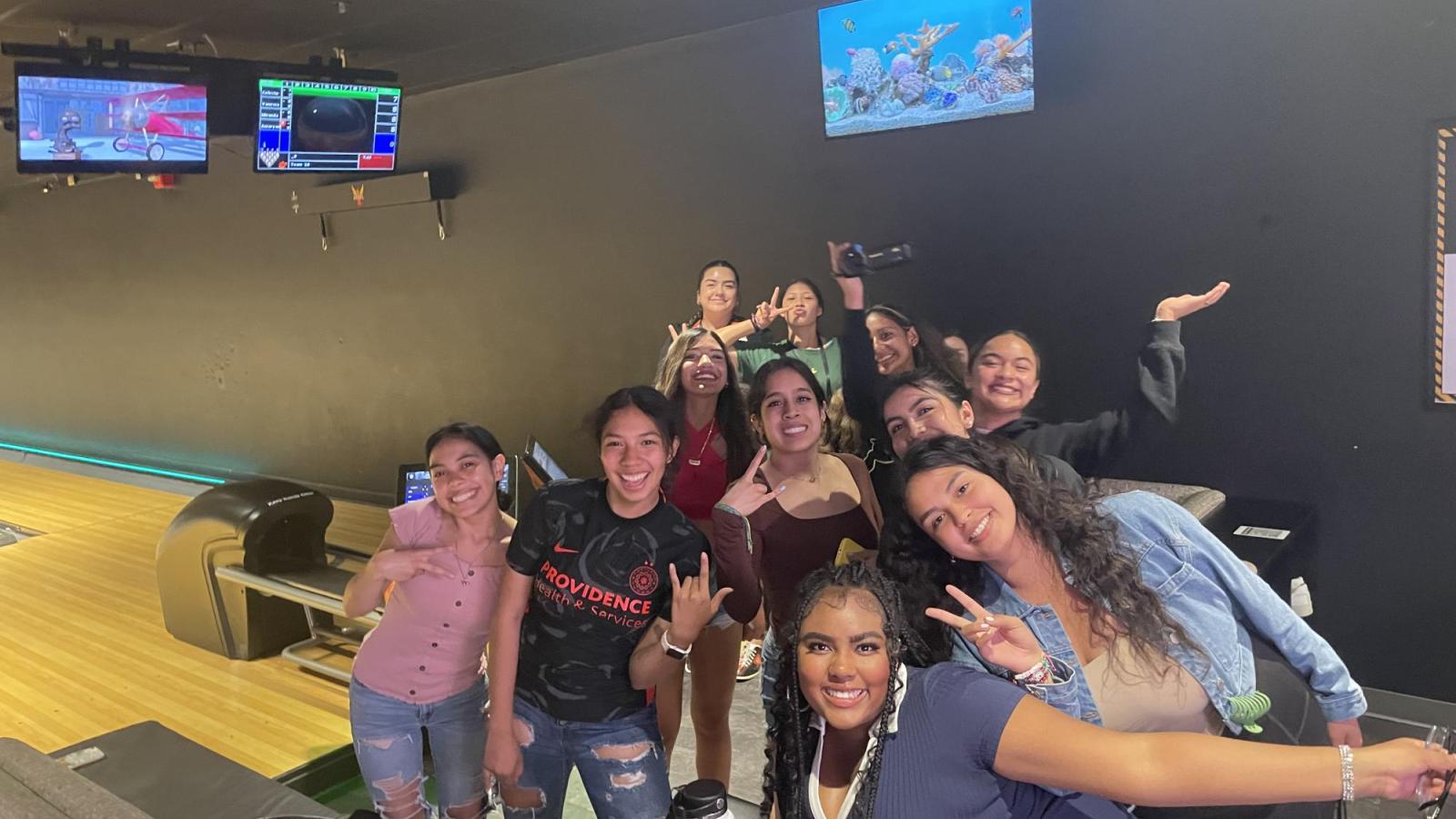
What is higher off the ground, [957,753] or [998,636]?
[998,636]

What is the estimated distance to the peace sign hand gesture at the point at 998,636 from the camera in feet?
5.14

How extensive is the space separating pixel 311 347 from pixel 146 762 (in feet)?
17.0

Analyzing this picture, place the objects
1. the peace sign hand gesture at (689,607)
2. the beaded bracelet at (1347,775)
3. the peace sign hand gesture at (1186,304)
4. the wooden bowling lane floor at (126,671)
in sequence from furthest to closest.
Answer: the wooden bowling lane floor at (126,671)
the peace sign hand gesture at (1186,304)
the peace sign hand gesture at (689,607)
the beaded bracelet at (1347,775)

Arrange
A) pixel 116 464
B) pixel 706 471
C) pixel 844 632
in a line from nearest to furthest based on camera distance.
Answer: pixel 844 632
pixel 706 471
pixel 116 464

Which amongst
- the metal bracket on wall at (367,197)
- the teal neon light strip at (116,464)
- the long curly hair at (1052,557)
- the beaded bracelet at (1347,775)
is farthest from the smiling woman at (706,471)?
the teal neon light strip at (116,464)

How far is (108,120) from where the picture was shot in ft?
14.3

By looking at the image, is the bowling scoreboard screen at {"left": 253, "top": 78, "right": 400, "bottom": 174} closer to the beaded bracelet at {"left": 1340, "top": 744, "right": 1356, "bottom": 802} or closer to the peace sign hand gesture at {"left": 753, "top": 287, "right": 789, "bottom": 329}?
the peace sign hand gesture at {"left": 753, "top": 287, "right": 789, "bottom": 329}

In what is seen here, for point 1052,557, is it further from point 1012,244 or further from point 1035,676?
point 1012,244

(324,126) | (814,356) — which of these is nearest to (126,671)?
(324,126)

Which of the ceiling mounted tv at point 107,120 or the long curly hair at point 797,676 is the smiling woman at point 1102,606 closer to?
the long curly hair at point 797,676

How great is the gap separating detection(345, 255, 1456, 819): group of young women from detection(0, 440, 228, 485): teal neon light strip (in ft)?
22.7

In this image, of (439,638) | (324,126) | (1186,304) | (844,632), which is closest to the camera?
(844,632)

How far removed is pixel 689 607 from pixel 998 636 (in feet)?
1.94

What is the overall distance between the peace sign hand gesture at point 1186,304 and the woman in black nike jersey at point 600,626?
207 cm
